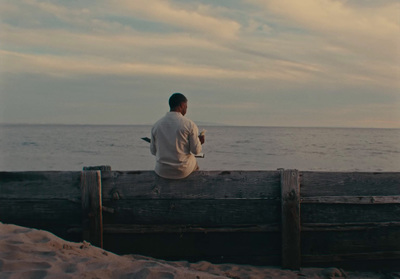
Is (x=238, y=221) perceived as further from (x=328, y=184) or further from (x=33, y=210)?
Answer: (x=33, y=210)

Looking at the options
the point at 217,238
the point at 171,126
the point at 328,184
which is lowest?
the point at 217,238

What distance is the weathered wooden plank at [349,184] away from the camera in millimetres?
5371

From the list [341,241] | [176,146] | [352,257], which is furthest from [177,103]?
[352,257]

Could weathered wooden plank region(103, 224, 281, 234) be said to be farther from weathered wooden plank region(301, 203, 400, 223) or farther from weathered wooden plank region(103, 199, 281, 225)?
weathered wooden plank region(301, 203, 400, 223)

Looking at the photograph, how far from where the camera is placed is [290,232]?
5305 millimetres

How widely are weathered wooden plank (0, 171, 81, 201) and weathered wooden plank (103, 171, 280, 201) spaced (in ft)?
1.61

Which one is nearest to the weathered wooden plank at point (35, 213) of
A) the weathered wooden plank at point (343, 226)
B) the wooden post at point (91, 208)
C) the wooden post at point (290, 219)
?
the wooden post at point (91, 208)

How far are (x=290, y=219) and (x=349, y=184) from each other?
934 millimetres

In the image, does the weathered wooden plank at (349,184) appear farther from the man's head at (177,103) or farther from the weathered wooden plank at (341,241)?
the man's head at (177,103)

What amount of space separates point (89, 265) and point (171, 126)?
2.23 m

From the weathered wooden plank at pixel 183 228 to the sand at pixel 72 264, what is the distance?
46cm

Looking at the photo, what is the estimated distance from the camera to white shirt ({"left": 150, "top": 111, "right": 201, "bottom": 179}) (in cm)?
532

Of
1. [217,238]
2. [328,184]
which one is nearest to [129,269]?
[217,238]

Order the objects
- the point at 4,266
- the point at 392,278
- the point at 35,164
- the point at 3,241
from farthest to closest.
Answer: the point at 35,164, the point at 392,278, the point at 3,241, the point at 4,266
